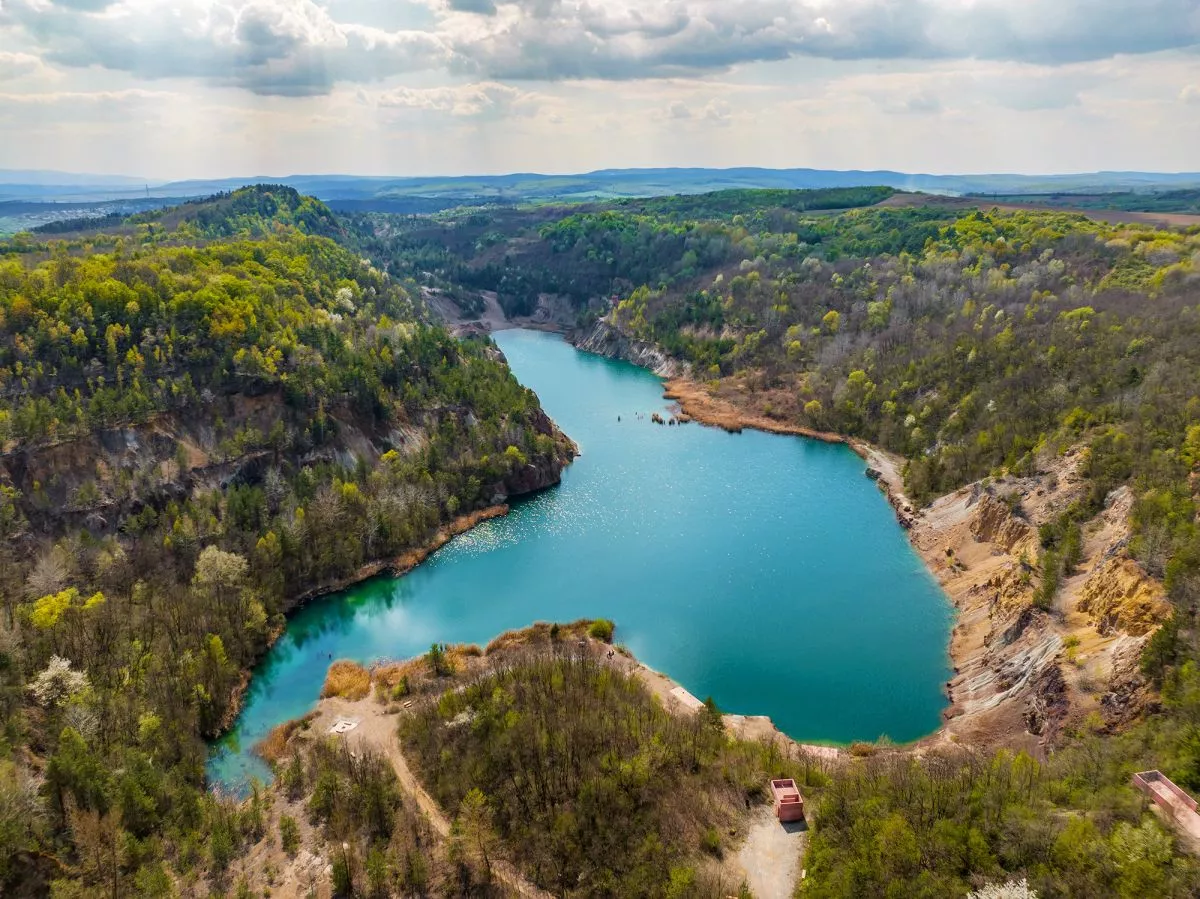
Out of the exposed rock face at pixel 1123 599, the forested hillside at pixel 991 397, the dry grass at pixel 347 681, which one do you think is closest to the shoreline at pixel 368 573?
the dry grass at pixel 347 681

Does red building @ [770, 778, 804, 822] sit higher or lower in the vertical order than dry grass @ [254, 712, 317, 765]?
higher

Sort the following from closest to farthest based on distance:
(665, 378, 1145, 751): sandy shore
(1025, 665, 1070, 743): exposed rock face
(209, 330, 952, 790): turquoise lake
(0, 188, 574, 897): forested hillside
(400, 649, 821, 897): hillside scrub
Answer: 1. (400, 649, 821, 897): hillside scrub
2. (0, 188, 574, 897): forested hillside
3. (1025, 665, 1070, 743): exposed rock face
4. (665, 378, 1145, 751): sandy shore
5. (209, 330, 952, 790): turquoise lake

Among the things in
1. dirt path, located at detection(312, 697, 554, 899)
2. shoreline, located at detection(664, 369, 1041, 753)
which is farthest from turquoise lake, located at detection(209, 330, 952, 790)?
dirt path, located at detection(312, 697, 554, 899)

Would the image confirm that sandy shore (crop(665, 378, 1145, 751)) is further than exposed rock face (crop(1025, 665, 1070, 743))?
Yes

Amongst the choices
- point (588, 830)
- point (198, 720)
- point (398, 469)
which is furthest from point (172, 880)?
point (398, 469)

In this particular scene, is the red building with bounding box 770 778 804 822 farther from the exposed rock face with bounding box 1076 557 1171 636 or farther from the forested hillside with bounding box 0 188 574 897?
the forested hillside with bounding box 0 188 574 897

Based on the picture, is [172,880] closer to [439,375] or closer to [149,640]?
[149,640]

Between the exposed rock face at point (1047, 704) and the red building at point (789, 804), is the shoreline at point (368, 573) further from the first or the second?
the exposed rock face at point (1047, 704)
